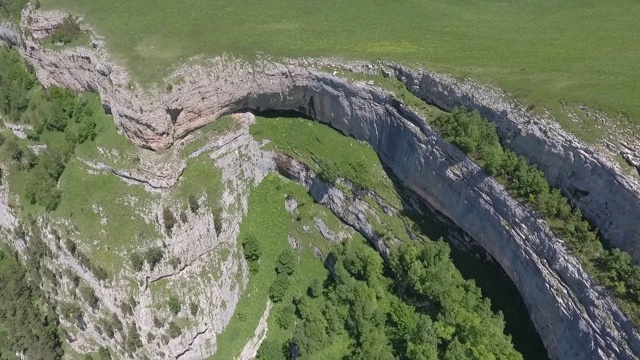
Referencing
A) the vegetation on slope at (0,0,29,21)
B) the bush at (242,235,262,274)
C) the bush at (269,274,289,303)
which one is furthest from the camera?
the vegetation on slope at (0,0,29,21)

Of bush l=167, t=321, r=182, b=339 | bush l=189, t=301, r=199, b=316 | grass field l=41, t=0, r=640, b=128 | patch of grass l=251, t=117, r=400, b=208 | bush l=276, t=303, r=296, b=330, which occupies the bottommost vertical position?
bush l=276, t=303, r=296, b=330

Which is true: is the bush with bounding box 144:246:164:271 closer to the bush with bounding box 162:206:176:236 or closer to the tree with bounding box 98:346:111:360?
the bush with bounding box 162:206:176:236

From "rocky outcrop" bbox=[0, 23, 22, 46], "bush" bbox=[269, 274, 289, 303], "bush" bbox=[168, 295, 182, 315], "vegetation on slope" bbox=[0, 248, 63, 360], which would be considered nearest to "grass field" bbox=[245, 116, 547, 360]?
"bush" bbox=[269, 274, 289, 303]

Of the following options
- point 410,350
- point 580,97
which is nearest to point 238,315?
point 410,350

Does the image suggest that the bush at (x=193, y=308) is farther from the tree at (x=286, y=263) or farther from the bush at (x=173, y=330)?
the tree at (x=286, y=263)

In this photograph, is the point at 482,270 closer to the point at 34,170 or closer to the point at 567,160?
the point at 567,160

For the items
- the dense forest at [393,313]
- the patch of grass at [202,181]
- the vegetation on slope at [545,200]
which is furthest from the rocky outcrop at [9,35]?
the vegetation on slope at [545,200]
